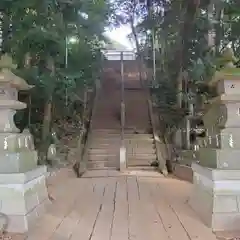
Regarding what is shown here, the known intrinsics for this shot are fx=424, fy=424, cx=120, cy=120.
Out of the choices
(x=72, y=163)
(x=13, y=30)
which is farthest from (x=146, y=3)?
(x=13, y=30)

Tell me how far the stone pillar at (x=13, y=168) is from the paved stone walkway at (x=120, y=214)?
0.19 metres

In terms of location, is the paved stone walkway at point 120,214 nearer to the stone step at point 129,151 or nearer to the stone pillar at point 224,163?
the stone pillar at point 224,163

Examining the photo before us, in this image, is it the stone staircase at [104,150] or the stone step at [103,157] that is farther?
the stone step at [103,157]

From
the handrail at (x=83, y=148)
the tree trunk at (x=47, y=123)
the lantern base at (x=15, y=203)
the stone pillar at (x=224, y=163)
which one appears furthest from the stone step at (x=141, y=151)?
the lantern base at (x=15, y=203)

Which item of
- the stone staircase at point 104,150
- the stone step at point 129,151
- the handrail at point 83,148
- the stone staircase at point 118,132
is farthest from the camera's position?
the stone step at point 129,151

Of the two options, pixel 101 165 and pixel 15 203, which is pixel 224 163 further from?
pixel 101 165

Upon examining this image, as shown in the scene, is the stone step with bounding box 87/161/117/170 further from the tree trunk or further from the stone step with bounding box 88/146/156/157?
the tree trunk

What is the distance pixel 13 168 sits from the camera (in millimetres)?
3844

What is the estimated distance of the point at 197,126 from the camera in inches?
356

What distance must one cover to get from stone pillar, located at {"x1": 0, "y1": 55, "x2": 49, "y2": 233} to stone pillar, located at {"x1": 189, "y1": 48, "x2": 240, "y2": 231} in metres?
1.69

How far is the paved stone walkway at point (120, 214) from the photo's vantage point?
3703 mm

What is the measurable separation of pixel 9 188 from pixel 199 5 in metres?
6.31

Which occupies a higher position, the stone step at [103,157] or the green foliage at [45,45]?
the green foliage at [45,45]

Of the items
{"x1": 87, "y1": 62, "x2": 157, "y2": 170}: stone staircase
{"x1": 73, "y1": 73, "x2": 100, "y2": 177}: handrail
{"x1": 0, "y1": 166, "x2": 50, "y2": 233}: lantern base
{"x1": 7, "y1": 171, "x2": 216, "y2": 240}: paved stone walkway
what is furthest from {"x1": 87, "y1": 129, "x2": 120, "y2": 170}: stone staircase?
{"x1": 0, "y1": 166, "x2": 50, "y2": 233}: lantern base
